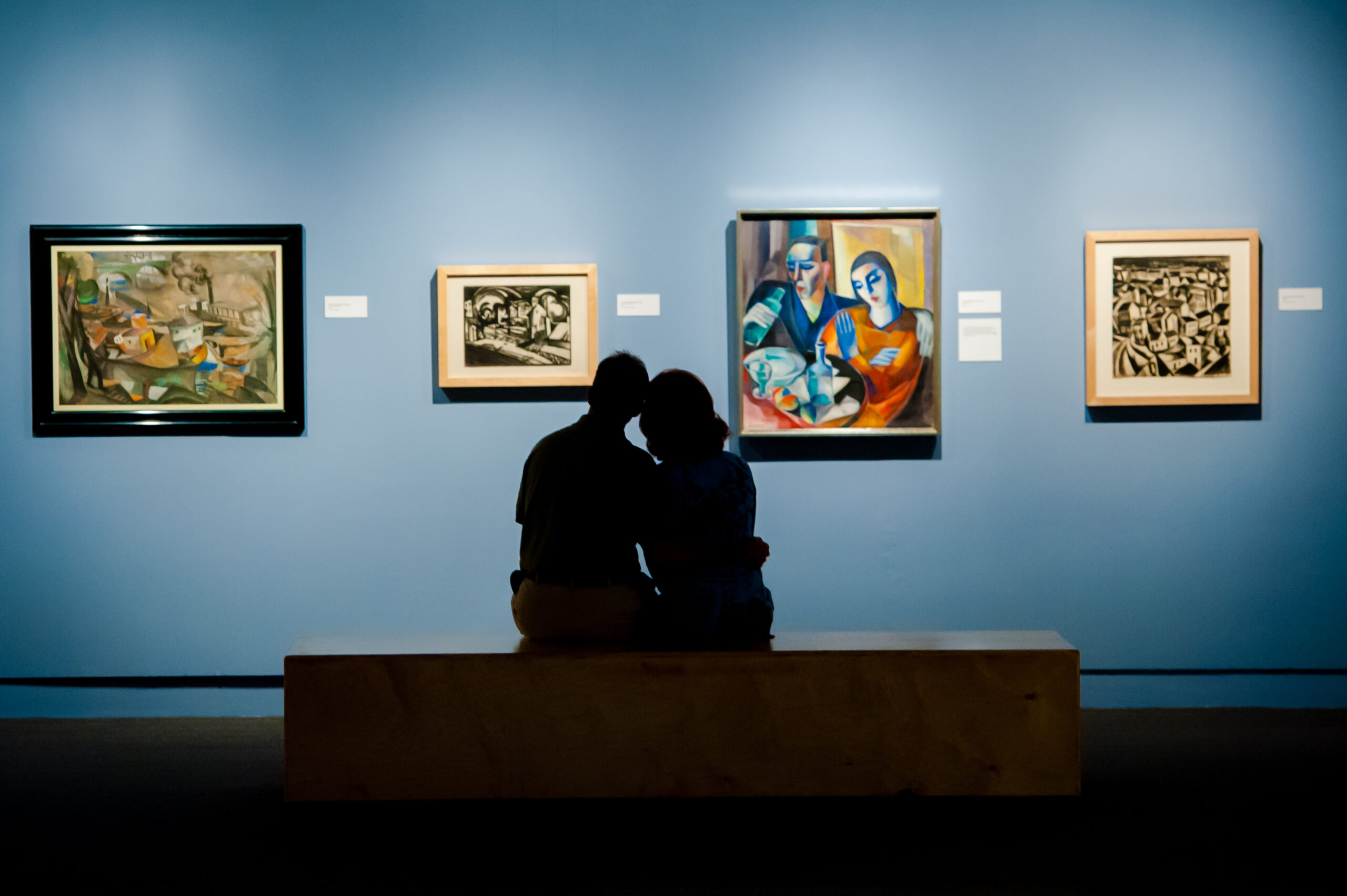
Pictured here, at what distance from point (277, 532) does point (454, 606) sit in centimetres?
85

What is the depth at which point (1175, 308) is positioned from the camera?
4141 millimetres

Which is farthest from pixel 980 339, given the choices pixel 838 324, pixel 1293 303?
pixel 1293 303

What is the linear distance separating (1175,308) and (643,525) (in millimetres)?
2683

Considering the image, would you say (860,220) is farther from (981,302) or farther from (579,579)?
(579,579)

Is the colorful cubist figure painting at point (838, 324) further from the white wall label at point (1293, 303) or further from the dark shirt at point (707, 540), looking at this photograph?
the white wall label at point (1293, 303)

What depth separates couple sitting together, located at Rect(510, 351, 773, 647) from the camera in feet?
9.61

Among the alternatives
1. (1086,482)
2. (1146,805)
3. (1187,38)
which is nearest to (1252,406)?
Result: (1086,482)

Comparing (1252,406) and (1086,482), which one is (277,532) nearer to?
(1086,482)

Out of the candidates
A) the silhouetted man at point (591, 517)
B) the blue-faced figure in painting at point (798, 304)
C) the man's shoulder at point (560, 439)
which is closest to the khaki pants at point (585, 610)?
the silhouetted man at point (591, 517)

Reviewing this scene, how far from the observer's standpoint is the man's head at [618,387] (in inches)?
119

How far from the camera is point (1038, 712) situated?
9.70 feet

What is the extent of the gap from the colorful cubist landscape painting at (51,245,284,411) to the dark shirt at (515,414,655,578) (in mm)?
1813

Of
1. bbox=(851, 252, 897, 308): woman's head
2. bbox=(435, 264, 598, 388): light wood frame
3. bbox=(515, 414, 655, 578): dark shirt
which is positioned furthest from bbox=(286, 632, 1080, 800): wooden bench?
bbox=(851, 252, 897, 308): woman's head

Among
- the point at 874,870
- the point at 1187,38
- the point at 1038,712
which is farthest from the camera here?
the point at 1187,38
